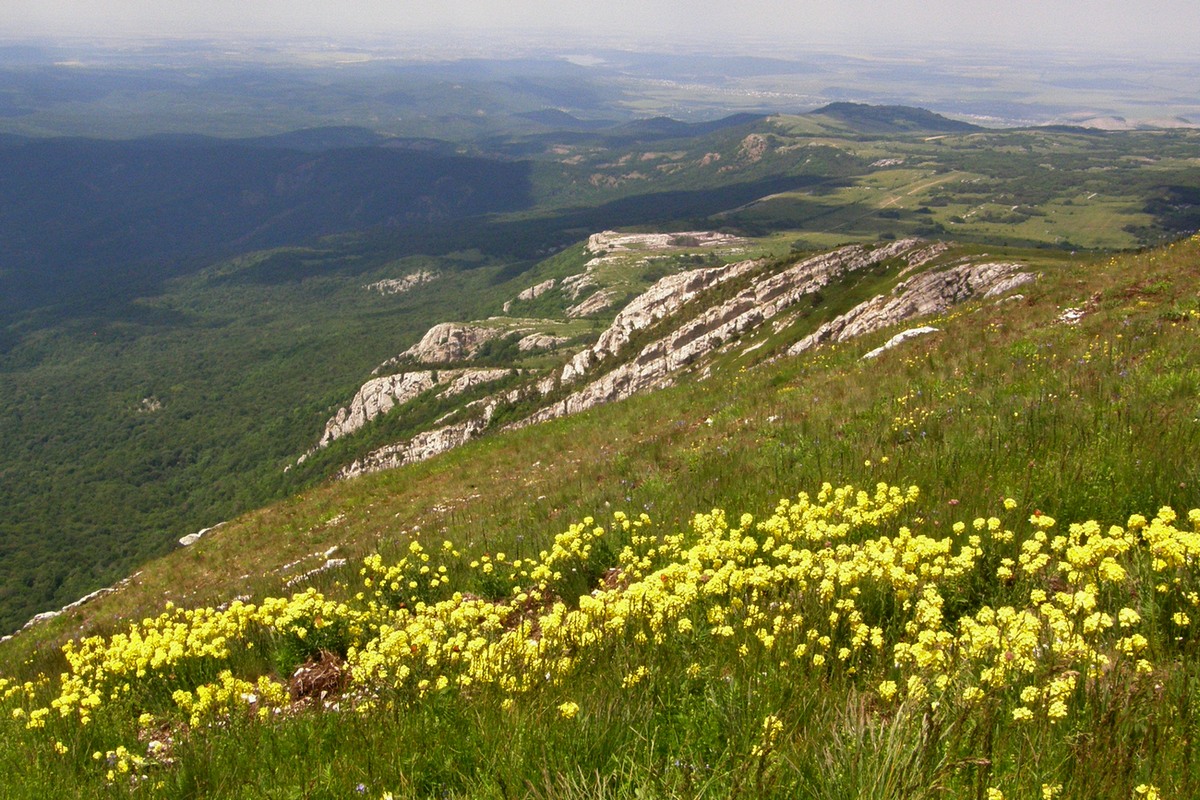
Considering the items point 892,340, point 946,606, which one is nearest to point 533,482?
point 892,340

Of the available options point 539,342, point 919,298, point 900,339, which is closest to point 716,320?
point 919,298

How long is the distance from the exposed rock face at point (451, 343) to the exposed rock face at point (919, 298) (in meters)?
123

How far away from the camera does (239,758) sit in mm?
4145

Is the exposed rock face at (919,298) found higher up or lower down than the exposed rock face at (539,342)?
higher up

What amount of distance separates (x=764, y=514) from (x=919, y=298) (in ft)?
209

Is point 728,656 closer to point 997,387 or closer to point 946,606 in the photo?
point 946,606

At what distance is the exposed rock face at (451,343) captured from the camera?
17638cm

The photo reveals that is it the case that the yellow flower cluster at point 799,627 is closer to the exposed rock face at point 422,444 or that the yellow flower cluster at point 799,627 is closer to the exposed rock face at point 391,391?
the exposed rock face at point 422,444

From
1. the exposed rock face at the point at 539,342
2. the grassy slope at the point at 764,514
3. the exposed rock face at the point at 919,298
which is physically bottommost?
the exposed rock face at the point at 539,342

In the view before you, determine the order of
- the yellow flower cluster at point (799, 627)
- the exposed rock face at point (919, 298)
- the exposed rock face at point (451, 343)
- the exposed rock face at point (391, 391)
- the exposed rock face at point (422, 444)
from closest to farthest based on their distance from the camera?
the yellow flower cluster at point (799, 627) < the exposed rock face at point (919, 298) < the exposed rock face at point (422, 444) < the exposed rock face at point (391, 391) < the exposed rock face at point (451, 343)

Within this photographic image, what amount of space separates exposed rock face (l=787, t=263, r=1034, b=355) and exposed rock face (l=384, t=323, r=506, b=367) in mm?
122787

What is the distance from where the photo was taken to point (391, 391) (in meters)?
150

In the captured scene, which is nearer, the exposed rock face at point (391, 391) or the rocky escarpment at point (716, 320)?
the rocky escarpment at point (716, 320)

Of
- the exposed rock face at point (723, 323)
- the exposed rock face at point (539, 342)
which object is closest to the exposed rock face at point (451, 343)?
the exposed rock face at point (539, 342)
